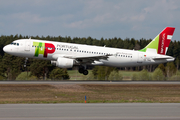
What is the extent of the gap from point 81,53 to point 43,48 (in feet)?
18.9

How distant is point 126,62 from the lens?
45156 millimetres

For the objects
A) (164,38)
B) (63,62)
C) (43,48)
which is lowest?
(63,62)

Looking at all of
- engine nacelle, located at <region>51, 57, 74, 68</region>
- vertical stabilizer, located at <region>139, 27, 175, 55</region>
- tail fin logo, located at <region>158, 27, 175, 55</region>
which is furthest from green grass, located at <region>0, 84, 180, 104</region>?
tail fin logo, located at <region>158, 27, 175, 55</region>

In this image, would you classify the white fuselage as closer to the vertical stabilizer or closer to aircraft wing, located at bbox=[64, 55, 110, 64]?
aircraft wing, located at bbox=[64, 55, 110, 64]

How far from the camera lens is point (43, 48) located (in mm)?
40719

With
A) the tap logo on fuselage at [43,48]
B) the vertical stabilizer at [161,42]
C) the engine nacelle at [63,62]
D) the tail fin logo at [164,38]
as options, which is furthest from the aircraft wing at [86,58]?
the tail fin logo at [164,38]

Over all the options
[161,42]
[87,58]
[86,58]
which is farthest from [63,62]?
[161,42]

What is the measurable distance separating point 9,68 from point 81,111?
6996 centimetres

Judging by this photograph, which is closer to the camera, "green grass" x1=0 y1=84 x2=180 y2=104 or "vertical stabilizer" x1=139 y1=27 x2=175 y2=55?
"green grass" x1=0 y1=84 x2=180 y2=104

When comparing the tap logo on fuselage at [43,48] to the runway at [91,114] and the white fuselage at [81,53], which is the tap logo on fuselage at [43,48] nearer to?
the white fuselage at [81,53]

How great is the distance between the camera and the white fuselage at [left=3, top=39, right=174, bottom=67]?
40.8m

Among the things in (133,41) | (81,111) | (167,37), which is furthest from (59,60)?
(133,41)

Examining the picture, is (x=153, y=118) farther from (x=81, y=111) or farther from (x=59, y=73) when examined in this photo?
(x=59, y=73)

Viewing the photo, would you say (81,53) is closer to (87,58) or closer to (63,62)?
(87,58)
